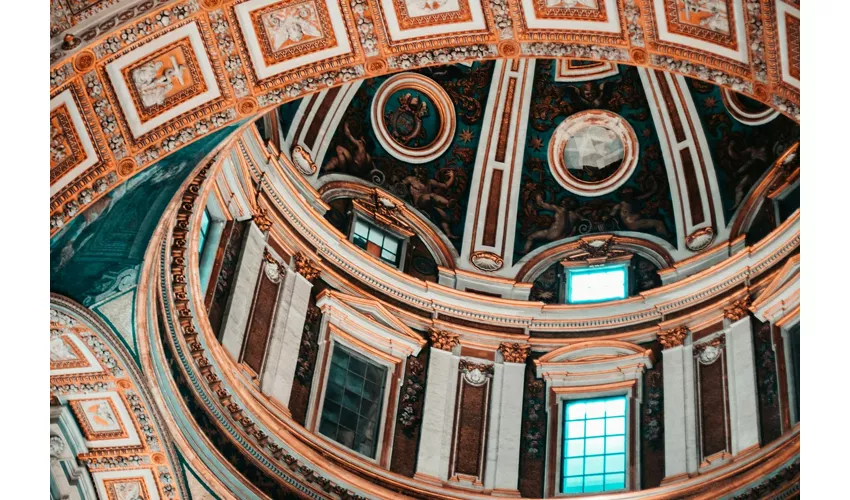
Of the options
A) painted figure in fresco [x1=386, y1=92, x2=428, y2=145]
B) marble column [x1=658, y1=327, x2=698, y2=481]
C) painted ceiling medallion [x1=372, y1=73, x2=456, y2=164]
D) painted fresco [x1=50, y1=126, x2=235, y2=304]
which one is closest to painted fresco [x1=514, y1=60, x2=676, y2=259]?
painted ceiling medallion [x1=372, y1=73, x2=456, y2=164]

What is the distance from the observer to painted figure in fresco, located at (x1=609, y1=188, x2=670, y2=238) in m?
25.4

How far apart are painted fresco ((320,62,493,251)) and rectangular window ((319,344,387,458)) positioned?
3843mm

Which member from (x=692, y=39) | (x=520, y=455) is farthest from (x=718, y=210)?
(x=692, y=39)

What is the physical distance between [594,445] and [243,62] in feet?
33.2

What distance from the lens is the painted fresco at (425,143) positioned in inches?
992

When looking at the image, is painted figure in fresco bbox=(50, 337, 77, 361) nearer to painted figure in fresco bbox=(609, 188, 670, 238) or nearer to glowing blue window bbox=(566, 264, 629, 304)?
glowing blue window bbox=(566, 264, 629, 304)

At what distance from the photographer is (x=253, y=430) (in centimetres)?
1959

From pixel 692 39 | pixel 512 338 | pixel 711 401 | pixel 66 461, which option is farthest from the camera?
pixel 512 338

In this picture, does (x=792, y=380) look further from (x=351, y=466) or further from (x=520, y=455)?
(x=351, y=466)

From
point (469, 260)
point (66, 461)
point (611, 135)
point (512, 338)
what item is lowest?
point (66, 461)

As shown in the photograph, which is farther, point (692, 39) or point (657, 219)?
point (657, 219)

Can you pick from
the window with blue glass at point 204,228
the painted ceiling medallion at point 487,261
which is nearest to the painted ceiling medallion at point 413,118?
the painted ceiling medallion at point 487,261

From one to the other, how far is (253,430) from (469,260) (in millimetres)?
7043

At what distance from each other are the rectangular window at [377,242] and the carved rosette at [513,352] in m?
2.55
